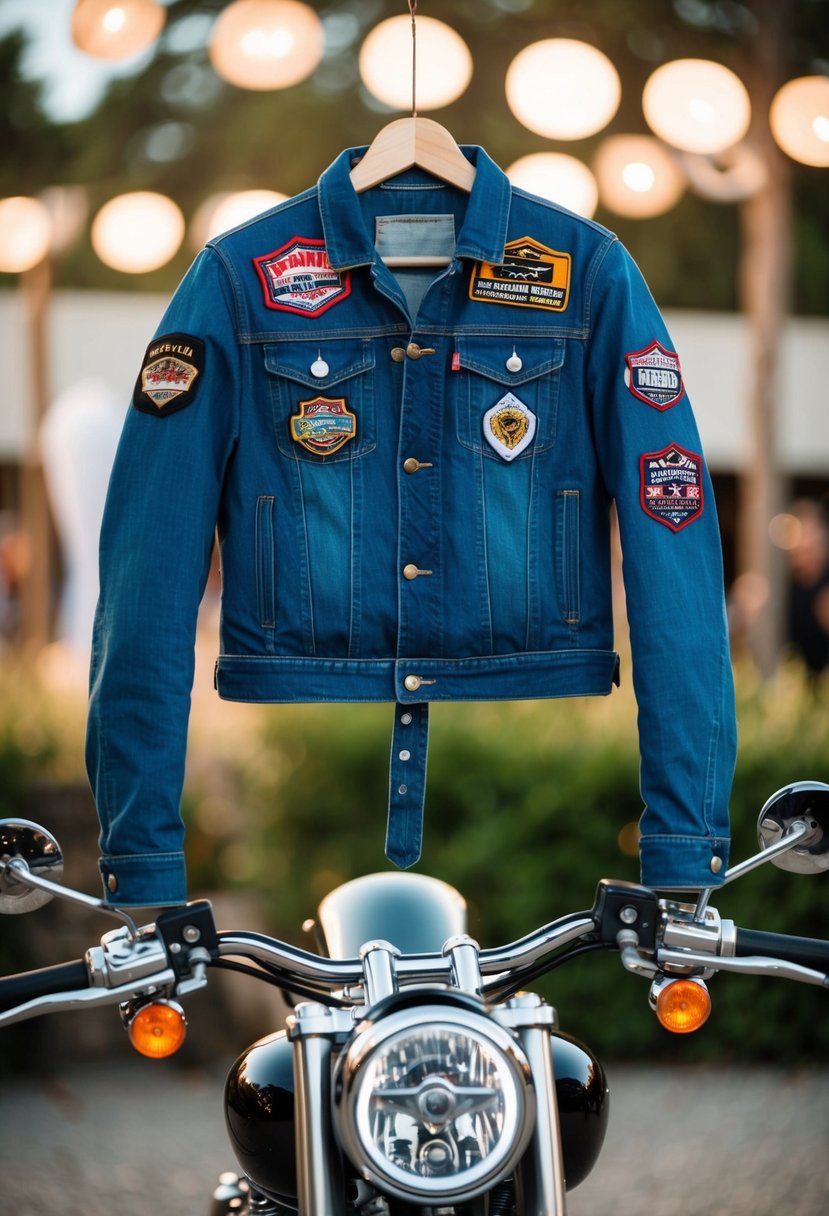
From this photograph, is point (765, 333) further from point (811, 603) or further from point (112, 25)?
point (112, 25)

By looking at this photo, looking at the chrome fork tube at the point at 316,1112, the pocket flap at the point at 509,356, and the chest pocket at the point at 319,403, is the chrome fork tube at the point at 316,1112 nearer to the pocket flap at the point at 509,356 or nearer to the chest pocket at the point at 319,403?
the chest pocket at the point at 319,403

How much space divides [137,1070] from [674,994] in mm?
3531

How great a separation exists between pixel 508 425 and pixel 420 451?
140 mm

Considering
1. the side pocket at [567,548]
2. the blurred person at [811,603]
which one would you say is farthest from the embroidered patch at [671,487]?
the blurred person at [811,603]

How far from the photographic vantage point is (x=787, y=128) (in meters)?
4.45

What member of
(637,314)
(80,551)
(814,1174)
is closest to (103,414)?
(80,551)

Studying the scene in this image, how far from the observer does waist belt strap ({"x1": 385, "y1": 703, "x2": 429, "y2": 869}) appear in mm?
2145

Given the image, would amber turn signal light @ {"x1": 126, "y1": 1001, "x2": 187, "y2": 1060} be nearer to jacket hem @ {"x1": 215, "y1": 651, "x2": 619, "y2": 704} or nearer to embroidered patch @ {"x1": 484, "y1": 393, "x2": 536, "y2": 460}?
jacket hem @ {"x1": 215, "y1": 651, "x2": 619, "y2": 704}

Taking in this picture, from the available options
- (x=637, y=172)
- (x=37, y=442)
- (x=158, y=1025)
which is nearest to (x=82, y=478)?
(x=37, y=442)

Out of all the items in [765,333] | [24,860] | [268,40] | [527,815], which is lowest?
[527,815]

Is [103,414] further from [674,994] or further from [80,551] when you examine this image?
[674,994]

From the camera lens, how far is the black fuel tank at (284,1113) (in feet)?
5.94

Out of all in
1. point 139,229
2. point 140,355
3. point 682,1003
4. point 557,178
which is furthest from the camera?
point 140,355

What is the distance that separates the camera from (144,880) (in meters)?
1.83
